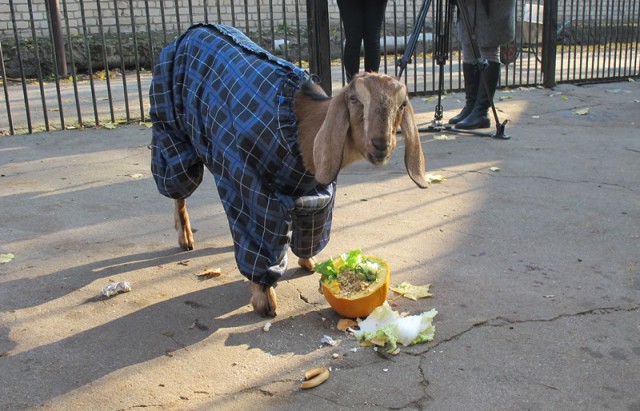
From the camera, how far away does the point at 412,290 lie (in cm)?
355

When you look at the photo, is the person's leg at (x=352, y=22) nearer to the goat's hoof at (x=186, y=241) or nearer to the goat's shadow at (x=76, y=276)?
the goat's hoof at (x=186, y=241)

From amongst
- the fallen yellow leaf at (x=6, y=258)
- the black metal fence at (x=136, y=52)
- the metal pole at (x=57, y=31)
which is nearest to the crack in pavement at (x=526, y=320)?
the fallen yellow leaf at (x=6, y=258)

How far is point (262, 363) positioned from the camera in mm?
2938

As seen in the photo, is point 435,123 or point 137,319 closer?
point 137,319

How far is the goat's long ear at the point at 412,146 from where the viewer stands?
2873 mm

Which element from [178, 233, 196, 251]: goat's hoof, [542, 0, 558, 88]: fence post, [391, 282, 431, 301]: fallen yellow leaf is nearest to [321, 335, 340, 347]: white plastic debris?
[391, 282, 431, 301]: fallen yellow leaf

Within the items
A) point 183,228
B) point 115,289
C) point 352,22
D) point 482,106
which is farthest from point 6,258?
point 482,106

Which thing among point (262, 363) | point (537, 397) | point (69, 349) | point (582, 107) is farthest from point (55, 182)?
point (582, 107)

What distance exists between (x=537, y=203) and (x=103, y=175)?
3625 millimetres

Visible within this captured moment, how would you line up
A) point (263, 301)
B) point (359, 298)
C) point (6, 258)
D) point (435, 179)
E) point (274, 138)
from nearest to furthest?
point (274, 138)
point (359, 298)
point (263, 301)
point (6, 258)
point (435, 179)

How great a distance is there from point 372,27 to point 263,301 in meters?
4.37

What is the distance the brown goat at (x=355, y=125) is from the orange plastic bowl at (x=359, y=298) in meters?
0.57

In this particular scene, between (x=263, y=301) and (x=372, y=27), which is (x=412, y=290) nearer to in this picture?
(x=263, y=301)

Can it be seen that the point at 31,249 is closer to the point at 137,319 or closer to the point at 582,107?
the point at 137,319
